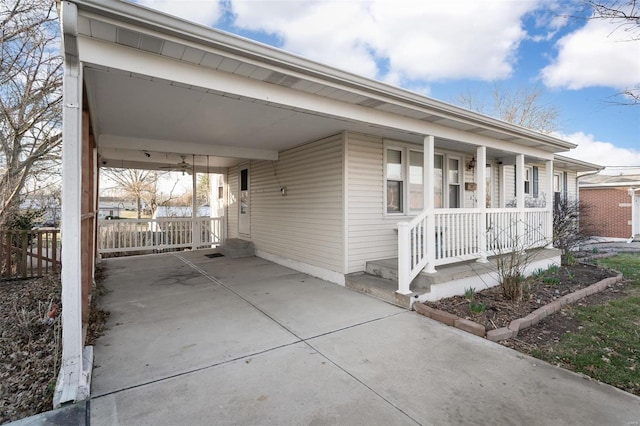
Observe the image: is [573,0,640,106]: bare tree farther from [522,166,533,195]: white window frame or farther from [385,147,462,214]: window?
[522,166,533,195]: white window frame

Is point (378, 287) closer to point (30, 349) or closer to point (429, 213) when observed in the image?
point (429, 213)

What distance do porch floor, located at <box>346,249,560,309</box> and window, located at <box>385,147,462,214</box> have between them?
4.18 ft

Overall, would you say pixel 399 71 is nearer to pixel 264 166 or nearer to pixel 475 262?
pixel 264 166

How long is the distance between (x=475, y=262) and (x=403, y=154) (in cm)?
257

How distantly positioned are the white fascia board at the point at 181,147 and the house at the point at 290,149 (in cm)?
2

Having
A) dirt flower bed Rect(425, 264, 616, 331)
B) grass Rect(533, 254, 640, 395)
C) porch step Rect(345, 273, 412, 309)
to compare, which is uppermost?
porch step Rect(345, 273, 412, 309)

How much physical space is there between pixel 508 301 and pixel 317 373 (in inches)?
135

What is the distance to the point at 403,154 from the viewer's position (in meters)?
6.66

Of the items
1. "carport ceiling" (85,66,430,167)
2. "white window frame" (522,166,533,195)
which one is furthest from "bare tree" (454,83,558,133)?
"carport ceiling" (85,66,430,167)

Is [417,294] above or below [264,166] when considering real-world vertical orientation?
below

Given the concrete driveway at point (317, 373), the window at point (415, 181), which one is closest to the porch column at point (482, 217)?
the window at point (415, 181)

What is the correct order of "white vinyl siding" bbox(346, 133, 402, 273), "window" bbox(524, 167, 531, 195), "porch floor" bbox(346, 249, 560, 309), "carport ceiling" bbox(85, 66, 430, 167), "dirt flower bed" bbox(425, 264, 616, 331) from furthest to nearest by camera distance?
1. "window" bbox(524, 167, 531, 195)
2. "white vinyl siding" bbox(346, 133, 402, 273)
3. "porch floor" bbox(346, 249, 560, 309)
4. "dirt flower bed" bbox(425, 264, 616, 331)
5. "carport ceiling" bbox(85, 66, 430, 167)

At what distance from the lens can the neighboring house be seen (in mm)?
15039

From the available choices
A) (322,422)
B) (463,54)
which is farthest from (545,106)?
(322,422)
